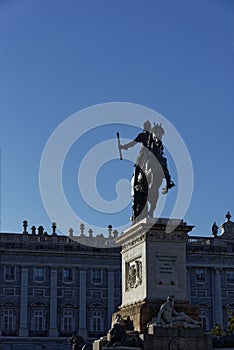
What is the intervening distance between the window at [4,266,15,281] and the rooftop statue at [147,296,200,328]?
165 ft

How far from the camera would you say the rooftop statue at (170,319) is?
19172 mm

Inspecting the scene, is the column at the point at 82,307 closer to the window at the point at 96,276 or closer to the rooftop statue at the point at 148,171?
the window at the point at 96,276

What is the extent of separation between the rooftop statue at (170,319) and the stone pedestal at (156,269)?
417 mm

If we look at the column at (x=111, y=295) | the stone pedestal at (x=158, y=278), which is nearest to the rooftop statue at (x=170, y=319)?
the stone pedestal at (x=158, y=278)

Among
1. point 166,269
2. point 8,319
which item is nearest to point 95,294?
point 8,319

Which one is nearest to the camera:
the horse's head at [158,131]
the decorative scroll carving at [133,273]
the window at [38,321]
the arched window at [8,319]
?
the decorative scroll carving at [133,273]

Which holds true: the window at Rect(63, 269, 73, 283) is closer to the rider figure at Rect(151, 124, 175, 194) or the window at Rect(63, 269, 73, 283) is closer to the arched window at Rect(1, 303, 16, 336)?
the arched window at Rect(1, 303, 16, 336)

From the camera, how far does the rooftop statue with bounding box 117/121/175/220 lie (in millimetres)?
21594

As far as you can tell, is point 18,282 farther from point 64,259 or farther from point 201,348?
point 201,348

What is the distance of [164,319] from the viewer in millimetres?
19281

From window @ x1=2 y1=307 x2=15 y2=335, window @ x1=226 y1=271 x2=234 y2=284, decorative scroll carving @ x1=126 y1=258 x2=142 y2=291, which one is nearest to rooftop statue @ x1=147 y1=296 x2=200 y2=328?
decorative scroll carving @ x1=126 y1=258 x2=142 y2=291

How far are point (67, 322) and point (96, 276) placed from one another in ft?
16.3

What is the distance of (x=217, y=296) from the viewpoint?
234ft

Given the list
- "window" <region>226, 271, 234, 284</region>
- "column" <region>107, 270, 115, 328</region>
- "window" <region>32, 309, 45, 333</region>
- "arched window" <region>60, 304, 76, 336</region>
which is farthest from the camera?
"window" <region>226, 271, 234, 284</region>
